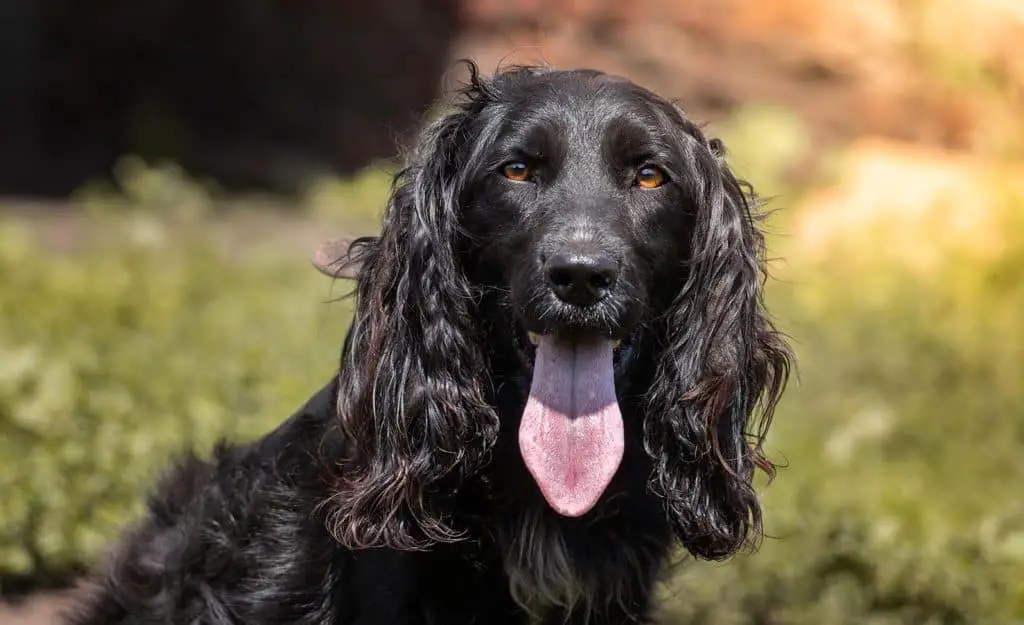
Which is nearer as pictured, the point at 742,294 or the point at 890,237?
the point at 742,294

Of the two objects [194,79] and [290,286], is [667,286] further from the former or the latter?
[194,79]

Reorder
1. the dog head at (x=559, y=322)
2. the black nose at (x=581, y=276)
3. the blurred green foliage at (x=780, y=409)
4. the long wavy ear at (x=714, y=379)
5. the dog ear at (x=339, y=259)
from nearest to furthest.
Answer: the black nose at (x=581, y=276) → the dog head at (x=559, y=322) → the long wavy ear at (x=714, y=379) → the dog ear at (x=339, y=259) → the blurred green foliage at (x=780, y=409)

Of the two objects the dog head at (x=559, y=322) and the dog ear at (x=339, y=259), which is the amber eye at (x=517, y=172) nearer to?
the dog head at (x=559, y=322)

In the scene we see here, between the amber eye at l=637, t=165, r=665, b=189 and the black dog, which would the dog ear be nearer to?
the black dog

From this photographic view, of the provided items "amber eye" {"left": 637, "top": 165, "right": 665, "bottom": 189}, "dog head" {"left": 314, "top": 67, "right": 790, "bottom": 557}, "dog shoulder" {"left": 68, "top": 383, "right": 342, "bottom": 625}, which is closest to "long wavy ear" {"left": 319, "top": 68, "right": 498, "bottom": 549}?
"dog head" {"left": 314, "top": 67, "right": 790, "bottom": 557}

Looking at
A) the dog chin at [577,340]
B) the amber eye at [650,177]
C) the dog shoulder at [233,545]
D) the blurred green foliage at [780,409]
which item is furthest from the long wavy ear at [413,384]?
the blurred green foliage at [780,409]

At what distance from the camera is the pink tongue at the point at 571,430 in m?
3.37

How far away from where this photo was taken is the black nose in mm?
3291

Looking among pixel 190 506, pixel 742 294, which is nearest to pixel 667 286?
pixel 742 294

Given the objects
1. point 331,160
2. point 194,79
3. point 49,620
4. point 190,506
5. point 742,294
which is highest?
point 194,79

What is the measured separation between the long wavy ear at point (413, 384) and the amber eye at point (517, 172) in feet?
0.43

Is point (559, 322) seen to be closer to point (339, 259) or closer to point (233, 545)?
point (339, 259)

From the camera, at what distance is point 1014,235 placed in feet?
30.5

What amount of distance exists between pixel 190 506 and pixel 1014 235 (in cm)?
682
